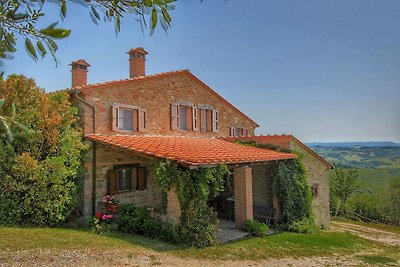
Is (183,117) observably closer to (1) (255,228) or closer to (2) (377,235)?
(1) (255,228)

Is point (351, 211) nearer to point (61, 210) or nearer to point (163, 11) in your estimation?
point (61, 210)

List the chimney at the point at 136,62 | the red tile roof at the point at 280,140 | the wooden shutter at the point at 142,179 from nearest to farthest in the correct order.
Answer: the wooden shutter at the point at 142,179 < the red tile roof at the point at 280,140 < the chimney at the point at 136,62

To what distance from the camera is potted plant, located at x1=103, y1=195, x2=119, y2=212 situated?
1068cm

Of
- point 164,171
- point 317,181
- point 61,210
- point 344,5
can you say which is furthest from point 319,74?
point 61,210

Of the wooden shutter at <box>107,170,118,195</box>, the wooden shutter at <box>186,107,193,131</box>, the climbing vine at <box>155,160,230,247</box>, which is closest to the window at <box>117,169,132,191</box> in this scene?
the wooden shutter at <box>107,170,118,195</box>

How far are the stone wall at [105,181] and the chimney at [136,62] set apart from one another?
530cm

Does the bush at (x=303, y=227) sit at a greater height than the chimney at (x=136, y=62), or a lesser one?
lesser

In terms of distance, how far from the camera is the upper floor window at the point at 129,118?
1238cm

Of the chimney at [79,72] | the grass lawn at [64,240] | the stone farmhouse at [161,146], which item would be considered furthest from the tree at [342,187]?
the chimney at [79,72]

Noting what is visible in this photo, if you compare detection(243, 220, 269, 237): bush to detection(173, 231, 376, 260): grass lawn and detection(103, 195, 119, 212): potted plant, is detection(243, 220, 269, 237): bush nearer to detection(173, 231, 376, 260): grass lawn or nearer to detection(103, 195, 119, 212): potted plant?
detection(173, 231, 376, 260): grass lawn

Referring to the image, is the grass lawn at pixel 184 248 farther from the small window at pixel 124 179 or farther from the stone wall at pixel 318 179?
the stone wall at pixel 318 179

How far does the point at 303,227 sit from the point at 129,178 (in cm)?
750

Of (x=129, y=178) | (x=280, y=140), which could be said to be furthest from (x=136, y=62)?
(x=280, y=140)

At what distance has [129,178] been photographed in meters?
12.5
